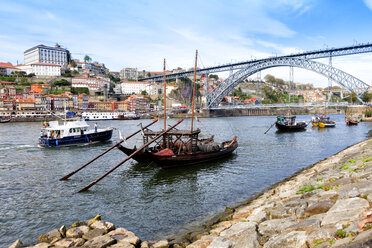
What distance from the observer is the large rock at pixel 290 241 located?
15.2 feet

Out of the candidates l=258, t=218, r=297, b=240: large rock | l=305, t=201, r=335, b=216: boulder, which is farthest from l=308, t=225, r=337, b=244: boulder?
l=305, t=201, r=335, b=216: boulder

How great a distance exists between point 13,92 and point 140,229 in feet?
334

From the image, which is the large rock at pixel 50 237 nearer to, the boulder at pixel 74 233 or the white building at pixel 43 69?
the boulder at pixel 74 233

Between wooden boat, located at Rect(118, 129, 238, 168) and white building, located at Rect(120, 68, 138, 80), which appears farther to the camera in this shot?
white building, located at Rect(120, 68, 138, 80)

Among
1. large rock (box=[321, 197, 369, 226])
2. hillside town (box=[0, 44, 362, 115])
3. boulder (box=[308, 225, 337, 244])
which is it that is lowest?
boulder (box=[308, 225, 337, 244])

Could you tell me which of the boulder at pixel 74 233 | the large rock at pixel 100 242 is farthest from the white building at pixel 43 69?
the large rock at pixel 100 242

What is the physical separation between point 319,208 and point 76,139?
24.4 meters

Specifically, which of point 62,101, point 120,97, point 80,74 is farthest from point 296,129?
point 80,74

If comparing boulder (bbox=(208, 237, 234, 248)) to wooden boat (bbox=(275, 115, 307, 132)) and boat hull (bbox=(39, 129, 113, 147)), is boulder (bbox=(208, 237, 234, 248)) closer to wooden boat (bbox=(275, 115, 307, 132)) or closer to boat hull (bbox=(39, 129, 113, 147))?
boat hull (bbox=(39, 129, 113, 147))

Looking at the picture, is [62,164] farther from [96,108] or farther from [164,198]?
[96,108]

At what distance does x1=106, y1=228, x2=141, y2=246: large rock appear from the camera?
6.56 m

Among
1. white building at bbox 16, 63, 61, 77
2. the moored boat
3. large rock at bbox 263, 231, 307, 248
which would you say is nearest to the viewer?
large rock at bbox 263, 231, 307, 248

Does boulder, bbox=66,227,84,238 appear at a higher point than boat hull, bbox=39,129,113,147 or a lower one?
lower

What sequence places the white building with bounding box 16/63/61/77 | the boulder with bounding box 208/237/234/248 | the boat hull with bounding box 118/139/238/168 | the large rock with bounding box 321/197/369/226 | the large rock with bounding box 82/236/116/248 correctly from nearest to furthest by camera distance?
the large rock with bounding box 321/197/369/226, the boulder with bounding box 208/237/234/248, the large rock with bounding box 82/236/116/248, the boat hull with bounding box 118/139/238/168, the white building with bounding box 16/63/61/77
